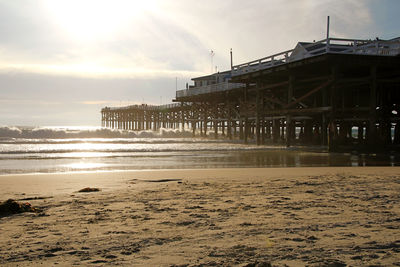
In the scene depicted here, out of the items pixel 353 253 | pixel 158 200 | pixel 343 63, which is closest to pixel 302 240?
pixel 353 253

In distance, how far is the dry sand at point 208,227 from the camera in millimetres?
3242

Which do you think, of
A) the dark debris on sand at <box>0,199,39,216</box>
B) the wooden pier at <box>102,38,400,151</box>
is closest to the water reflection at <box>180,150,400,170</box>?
the wooden pier at <box>102,38,400,151</box>

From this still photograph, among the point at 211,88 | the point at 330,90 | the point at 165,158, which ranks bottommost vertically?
the point at 165,158

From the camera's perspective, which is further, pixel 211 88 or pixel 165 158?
pixel 211 88

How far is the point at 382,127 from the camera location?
72.4 ft

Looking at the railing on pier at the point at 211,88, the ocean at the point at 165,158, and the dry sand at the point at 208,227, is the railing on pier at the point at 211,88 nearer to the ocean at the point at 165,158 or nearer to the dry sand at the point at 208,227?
the ocean at the point at 165,158

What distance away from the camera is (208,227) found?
13.8 ft

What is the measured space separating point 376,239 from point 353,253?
56 centimetres

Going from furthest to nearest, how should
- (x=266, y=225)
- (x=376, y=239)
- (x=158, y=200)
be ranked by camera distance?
(x=158, y=200), (x=266, y=225), (x=376, y=239)

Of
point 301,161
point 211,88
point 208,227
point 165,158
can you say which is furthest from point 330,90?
point 208,227

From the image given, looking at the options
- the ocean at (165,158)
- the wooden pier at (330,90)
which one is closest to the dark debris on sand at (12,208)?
the ocean at (165,158)

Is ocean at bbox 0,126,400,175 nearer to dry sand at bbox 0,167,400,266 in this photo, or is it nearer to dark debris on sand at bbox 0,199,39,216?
dry sand at bbox 0,167,400,266

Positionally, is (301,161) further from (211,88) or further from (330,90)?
(211,88)

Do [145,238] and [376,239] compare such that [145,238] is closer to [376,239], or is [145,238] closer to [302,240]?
[302,240]
